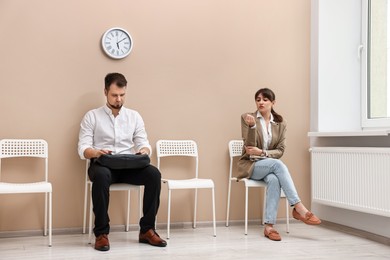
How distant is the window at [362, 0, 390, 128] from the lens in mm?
4246

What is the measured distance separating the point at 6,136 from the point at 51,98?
0.44 meters

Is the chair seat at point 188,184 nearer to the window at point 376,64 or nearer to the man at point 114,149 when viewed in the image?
the man at point 114,149

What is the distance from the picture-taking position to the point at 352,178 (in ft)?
12.9

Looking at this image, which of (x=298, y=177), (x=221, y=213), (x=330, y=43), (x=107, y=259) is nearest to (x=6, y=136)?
(x=107, y=259)

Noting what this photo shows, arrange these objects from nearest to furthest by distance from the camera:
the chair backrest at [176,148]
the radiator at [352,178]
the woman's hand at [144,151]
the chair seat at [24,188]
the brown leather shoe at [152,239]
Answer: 1. the chair seat at [24,188]
2. the brown leather shoe at [152,239]
3. the radiator at [352,178]
4. the woman's hand at [144,151]
5. the chair backrest at [176,148]

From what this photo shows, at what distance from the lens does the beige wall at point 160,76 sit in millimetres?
3859

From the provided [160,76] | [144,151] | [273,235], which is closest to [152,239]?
[144,151]

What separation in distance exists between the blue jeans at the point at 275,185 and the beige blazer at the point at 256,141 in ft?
0.45

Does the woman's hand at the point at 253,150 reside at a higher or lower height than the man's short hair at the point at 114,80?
lower

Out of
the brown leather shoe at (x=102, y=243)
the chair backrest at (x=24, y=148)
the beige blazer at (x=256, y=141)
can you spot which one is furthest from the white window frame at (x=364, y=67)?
the chair backrest at (x=24, y=148)

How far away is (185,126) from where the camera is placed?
4.30 metres

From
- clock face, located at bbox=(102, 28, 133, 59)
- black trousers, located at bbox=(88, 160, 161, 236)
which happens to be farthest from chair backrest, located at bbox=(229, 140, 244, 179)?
clock face, located at bbox=(102, 28, 133, 59)

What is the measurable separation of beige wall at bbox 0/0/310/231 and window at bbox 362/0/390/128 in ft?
1.71

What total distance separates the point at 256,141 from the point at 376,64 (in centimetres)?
132
